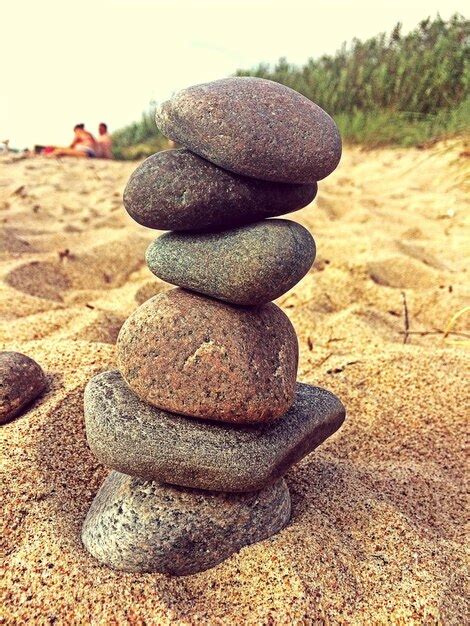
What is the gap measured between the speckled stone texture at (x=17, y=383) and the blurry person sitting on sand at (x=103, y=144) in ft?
35.8

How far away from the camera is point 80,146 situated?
12656 millimetres

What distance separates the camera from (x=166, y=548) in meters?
1.90

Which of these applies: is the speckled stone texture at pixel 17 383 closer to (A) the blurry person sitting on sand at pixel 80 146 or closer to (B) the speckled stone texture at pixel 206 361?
(B) the speckled stone texture at pixel 206 361

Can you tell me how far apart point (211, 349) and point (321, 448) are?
1.03 meters

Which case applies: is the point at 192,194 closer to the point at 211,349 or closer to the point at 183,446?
the point at 211,349

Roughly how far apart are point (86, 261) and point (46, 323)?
1.52 meters

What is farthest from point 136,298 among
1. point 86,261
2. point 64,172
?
point 64,172

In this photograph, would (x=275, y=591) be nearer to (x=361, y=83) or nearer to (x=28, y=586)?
(x=28, y=586)

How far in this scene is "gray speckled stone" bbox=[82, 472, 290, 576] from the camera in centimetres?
191

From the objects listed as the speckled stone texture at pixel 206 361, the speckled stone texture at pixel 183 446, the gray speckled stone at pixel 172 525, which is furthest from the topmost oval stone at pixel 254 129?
the gray speckled stone at pixel 172 525

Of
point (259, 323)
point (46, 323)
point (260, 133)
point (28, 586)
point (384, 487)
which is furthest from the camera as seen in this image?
point (46, 323)

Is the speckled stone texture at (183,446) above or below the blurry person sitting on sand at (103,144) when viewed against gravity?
above

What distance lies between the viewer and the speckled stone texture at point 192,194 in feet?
6.43

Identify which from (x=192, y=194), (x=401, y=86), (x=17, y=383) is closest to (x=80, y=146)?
(x=401, y=86)
